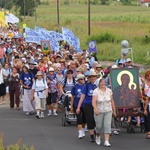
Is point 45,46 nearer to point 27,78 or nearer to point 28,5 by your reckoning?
point 27,78

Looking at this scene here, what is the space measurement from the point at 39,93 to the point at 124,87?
435 cm

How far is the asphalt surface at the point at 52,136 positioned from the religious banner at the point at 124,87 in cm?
76

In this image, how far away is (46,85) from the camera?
64.7ft

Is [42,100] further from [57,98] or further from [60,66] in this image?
[60,66]

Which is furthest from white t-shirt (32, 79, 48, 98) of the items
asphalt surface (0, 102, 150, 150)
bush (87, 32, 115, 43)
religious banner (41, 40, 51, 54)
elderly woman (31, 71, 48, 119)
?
bush (87, 32, 115, 43)

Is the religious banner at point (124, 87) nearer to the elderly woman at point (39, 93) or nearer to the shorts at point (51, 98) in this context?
the elderly woman at point (39, 93)

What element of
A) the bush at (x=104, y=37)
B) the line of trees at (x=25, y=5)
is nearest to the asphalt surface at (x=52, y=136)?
the bush at (x=104, y=37)

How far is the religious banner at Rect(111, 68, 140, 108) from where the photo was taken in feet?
52.7

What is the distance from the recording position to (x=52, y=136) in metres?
16.1

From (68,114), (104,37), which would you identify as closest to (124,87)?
(68,114)

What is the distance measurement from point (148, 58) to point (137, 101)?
26290 mm

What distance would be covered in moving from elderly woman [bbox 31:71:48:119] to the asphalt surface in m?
0.31

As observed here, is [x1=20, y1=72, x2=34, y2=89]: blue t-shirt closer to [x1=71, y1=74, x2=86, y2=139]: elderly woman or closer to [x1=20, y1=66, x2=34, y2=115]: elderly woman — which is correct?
[x1=20, y1=66, x2=34, y2=115]: elderly woman

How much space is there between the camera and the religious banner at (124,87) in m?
16.1
